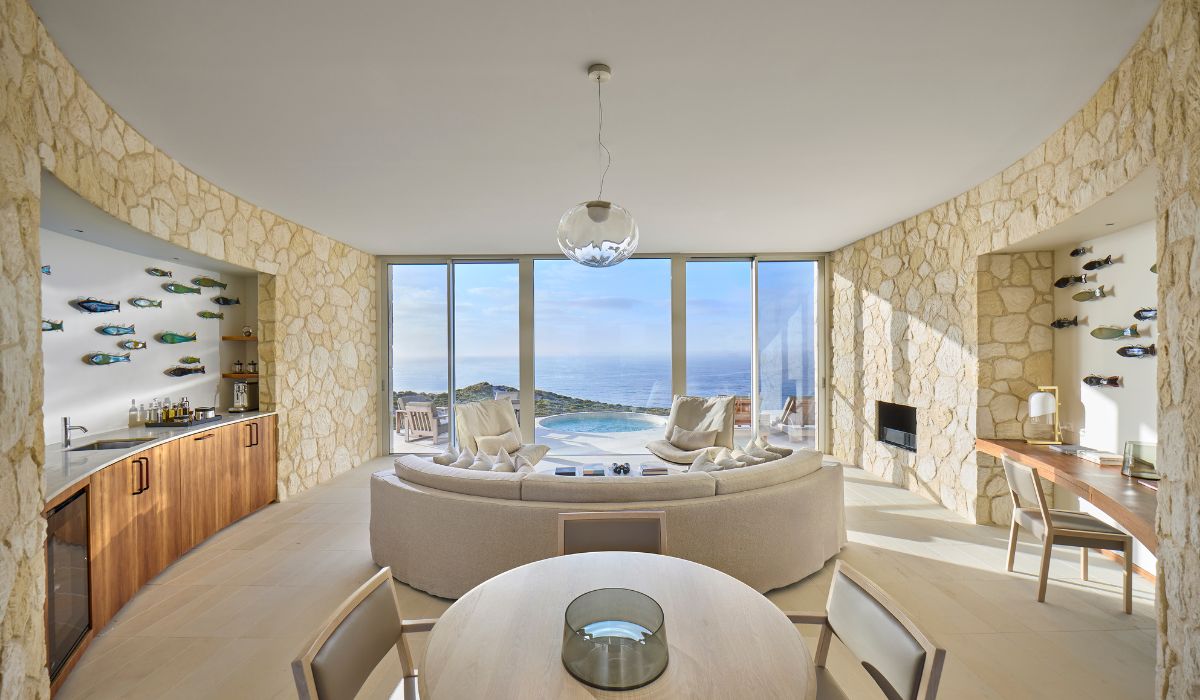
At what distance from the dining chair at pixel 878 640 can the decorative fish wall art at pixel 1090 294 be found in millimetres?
3722

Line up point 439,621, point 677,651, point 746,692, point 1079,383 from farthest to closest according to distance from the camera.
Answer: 1. point 1079,383
2. point 439,621
3. point 677,651
4. point 746,692

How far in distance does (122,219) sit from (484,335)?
14.2 feet

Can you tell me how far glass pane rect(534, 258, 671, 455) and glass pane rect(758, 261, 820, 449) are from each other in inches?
52.8

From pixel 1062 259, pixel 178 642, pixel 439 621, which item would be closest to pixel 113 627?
pixel 178 642

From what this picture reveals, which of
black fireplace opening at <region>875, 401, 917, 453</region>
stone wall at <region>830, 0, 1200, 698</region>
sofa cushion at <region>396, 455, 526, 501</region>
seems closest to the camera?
stone wall at <region>830, 0, 1200, 698</region>

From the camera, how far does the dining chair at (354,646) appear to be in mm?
1210

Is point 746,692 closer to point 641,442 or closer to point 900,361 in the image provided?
point 900,361

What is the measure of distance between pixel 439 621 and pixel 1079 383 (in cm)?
498

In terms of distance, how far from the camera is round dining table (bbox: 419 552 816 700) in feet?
4.00

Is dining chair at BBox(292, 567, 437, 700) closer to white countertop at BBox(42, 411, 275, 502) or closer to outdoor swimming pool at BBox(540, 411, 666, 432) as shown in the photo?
white countertop at BBox(42, 411, 275, 502)

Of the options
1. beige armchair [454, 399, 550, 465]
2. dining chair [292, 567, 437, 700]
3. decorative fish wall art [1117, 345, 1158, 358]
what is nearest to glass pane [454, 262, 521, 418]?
beige armchair [454, 399, 550, 465]

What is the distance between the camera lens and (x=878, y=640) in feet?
4.78

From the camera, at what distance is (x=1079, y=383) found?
404 cm

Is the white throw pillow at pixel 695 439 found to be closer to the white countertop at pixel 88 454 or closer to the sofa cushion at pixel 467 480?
the sofa cushion at pixel 467 480
